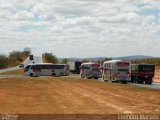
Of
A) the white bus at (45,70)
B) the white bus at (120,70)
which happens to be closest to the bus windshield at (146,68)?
the white bus at (120,70)

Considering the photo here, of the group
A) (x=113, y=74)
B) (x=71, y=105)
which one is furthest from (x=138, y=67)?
(x=71, y=105)

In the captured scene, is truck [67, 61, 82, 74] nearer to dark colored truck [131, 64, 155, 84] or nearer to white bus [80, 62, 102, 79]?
white bus [80, 62, 102, 79]

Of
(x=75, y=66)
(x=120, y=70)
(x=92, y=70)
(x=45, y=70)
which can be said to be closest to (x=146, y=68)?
(x=120, y=70)

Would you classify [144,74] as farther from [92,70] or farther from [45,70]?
[45,70]

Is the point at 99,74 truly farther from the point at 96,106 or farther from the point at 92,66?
the point at 96,106

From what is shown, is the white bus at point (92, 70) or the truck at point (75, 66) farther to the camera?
the truck at point (75, 66)

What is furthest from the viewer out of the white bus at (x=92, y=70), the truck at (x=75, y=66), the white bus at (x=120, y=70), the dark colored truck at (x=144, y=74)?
the truck at (x=75, y=66)

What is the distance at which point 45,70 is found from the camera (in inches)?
3521

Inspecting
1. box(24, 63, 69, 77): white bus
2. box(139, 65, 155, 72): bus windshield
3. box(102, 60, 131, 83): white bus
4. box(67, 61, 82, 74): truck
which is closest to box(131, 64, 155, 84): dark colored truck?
box(139, 65, 155, 72): bus windshield

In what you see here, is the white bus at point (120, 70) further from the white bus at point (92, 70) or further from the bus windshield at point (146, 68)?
the white bus at point (92, 70)

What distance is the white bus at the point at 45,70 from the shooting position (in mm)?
87062

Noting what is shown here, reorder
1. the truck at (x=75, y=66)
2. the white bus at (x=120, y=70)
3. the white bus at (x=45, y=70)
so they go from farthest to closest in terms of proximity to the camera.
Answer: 1. the truck at (x=75, y=66)
2. the white bus at (x=45, y=70)
3. the white bus at (x=120, y=70)

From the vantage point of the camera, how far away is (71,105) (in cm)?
2488

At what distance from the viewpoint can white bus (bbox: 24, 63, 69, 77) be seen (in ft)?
286
